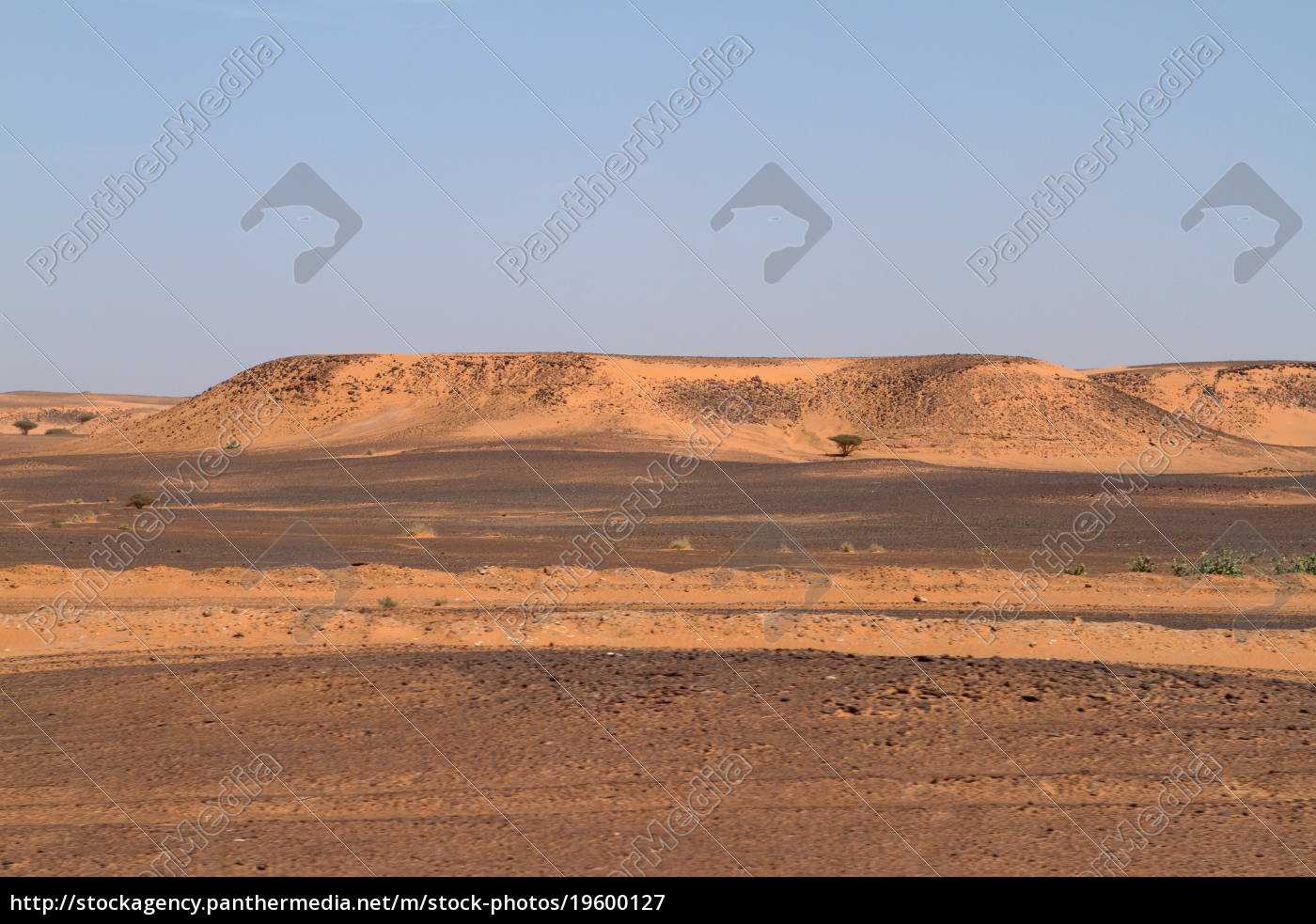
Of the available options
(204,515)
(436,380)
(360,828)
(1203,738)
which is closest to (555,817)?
(360,828)

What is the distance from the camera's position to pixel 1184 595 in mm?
20516

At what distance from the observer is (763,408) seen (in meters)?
87.9

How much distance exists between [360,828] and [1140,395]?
109 metres

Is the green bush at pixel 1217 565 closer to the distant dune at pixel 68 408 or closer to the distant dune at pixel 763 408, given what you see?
the distant dune at pixel 763 408

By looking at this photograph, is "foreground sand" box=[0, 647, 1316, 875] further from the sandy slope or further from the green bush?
the sandy slope

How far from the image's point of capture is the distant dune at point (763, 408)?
75.9 meters

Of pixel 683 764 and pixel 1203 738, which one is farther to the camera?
pixel 1203 738

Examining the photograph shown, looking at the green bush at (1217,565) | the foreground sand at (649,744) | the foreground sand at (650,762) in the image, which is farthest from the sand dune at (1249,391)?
the foreground sand at (650,762)

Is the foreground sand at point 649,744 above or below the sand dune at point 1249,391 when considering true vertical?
below

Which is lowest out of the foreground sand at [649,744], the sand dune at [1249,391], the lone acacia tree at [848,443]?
the foreground sand at [649,744]

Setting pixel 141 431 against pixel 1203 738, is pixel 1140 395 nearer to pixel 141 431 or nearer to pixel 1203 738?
pixel 141 431

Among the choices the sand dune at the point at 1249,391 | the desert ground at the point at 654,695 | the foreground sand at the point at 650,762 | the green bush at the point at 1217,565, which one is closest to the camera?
the foreground sand at the point at 650,762

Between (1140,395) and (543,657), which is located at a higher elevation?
(1140,395)
